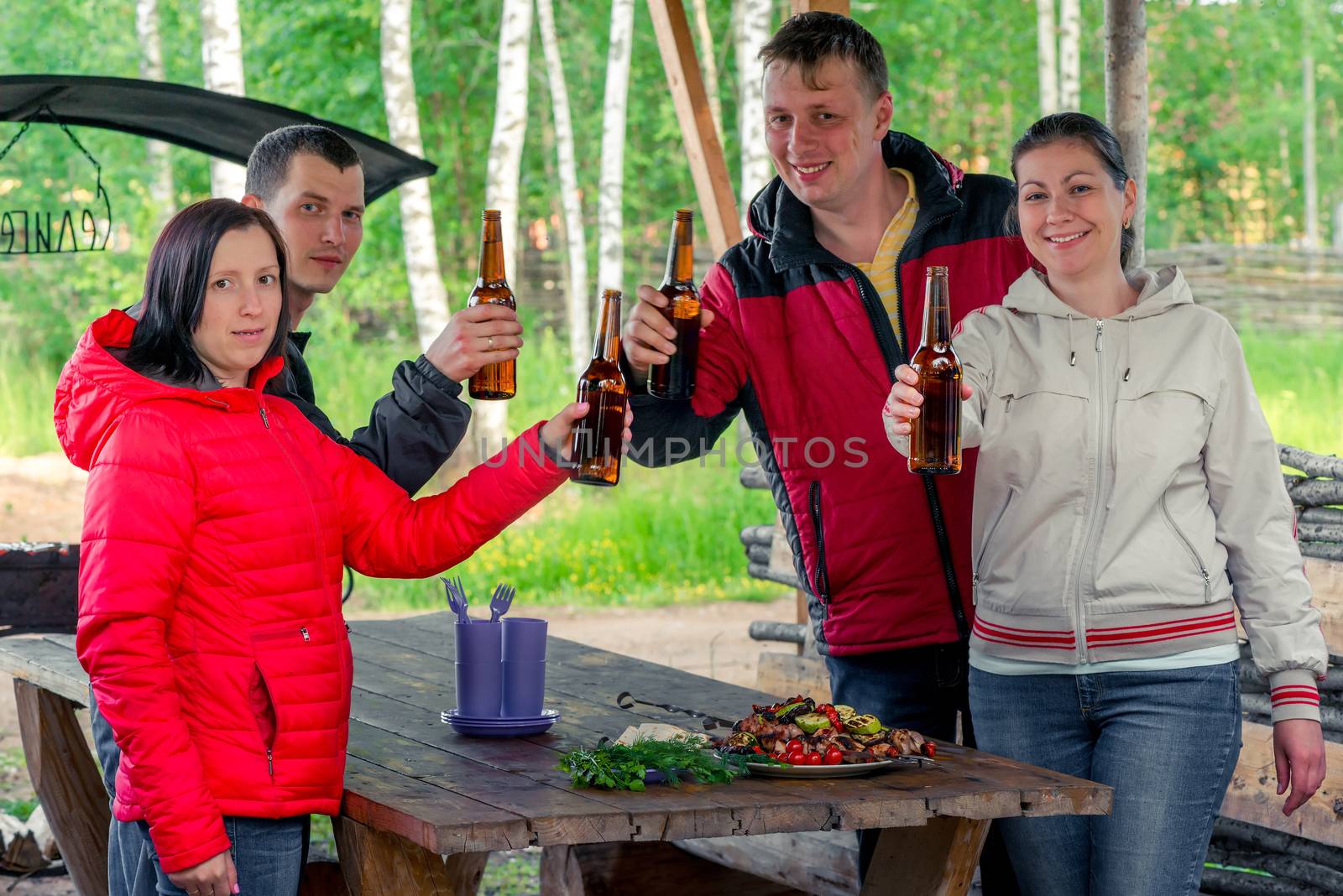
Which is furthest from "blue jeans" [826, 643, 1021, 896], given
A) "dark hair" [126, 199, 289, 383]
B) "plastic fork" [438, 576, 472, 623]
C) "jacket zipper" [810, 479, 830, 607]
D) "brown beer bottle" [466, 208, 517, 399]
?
"dark hair" [126, 199, 289, 383]

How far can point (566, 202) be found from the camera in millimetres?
15148

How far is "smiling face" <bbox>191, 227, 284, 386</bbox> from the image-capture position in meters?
2.75

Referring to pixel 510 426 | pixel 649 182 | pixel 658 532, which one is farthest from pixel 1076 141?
pixel 649 182

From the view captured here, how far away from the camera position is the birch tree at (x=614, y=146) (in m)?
14.0

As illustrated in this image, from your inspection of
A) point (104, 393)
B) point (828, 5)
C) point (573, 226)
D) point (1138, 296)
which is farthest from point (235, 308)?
point (573, 226)

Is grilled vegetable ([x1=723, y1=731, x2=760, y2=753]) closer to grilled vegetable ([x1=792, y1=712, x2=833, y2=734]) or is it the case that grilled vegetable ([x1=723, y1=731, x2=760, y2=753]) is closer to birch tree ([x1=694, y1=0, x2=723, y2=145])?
grilled vegetable ([x1=792, y1=712, x2=833, y2=734])

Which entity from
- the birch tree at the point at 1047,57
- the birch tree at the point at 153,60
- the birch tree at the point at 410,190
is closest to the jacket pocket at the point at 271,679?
the birch tree at the point at 410,190

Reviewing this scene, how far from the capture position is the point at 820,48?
11.1 feet

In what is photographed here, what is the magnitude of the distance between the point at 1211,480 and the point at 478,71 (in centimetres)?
1572

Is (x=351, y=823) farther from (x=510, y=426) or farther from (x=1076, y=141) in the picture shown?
(x=510, y=426)

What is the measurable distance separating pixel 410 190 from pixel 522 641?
375 inches

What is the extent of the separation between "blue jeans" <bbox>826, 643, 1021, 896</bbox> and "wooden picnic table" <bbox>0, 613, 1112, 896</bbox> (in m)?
0.30

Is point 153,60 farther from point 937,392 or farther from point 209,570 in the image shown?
point 937,392

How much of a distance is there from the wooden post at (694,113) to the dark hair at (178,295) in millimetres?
2892
